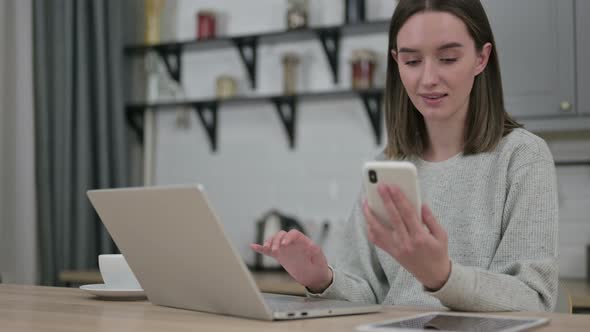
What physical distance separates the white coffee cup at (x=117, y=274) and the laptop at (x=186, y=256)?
0.18 m

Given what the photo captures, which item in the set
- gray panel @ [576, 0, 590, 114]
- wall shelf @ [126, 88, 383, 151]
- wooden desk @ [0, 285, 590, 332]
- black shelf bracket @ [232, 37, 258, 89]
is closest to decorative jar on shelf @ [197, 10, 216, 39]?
black shelf bracket @ [232, 37, 258, 89]

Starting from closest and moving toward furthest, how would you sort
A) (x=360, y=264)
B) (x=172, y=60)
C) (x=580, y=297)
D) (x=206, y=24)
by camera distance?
(x=360, y=264) → (x=580, y=297) → (x=206, y=24) → (x=172, y=60)

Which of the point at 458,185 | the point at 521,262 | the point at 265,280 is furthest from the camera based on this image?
the point at 265,280

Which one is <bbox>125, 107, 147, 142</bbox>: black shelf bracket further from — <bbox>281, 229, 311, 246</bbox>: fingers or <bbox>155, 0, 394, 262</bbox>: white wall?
<bbox>281, 229, 311, 246</bbox>: fingers

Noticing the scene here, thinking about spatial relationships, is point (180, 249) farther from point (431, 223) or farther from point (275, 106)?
point (275, 106)

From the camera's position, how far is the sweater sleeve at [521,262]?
3.97ft

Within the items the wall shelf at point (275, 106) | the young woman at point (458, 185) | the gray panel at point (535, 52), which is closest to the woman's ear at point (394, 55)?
the young woman at point (458, 185)

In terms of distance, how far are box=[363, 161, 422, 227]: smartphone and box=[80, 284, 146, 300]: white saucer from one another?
599 mm

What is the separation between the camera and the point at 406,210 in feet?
3.37

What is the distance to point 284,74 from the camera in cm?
347

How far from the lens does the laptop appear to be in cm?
110

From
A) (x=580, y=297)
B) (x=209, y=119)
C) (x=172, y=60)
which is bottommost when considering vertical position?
(x=580, y=297)

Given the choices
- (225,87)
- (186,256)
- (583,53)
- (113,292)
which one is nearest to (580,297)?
(583,53)

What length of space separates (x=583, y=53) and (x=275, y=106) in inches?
51.6
